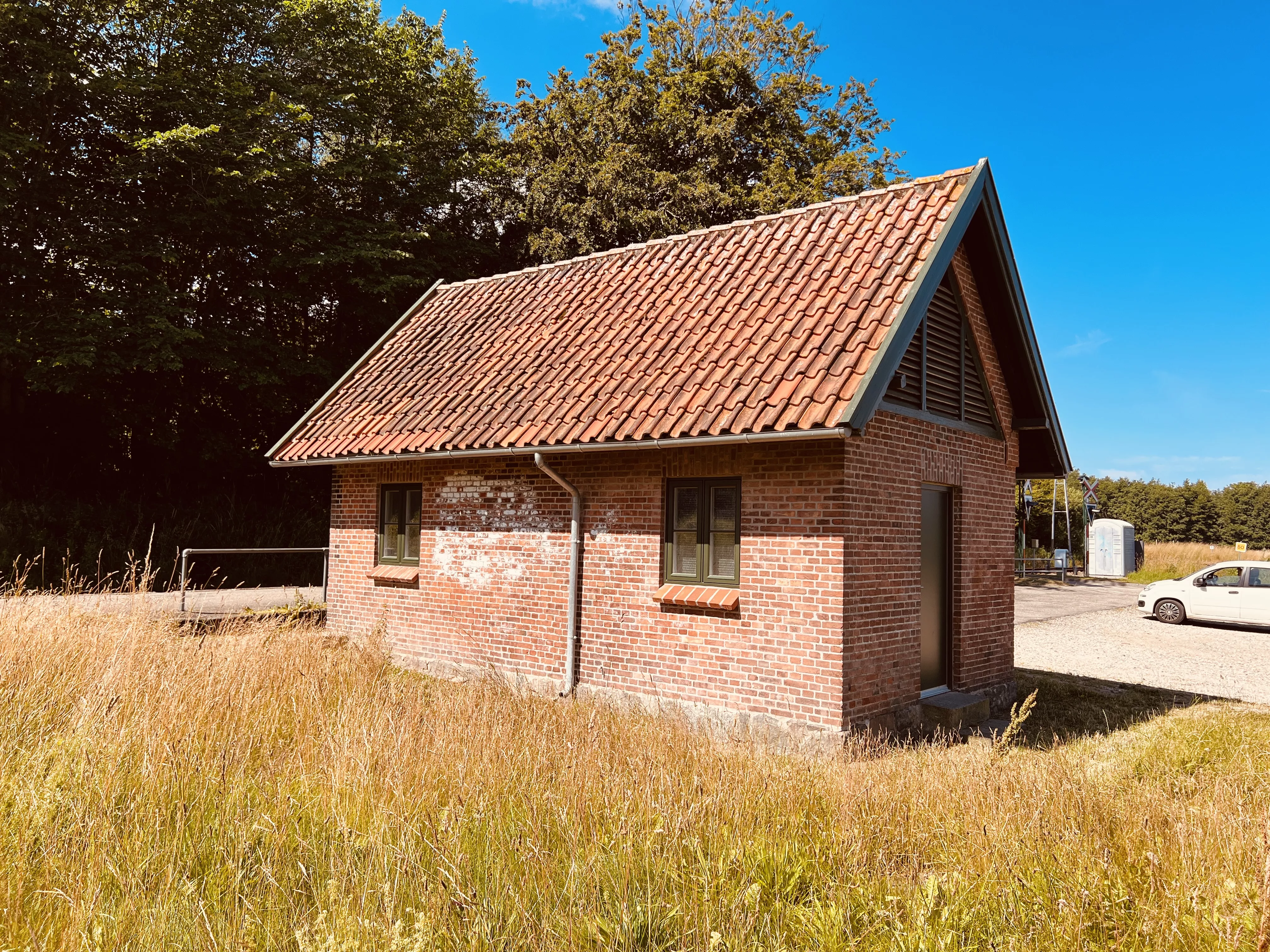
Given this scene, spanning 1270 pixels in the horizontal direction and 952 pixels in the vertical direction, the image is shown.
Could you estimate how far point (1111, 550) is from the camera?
42.7 metres

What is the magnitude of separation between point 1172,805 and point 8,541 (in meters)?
19.9

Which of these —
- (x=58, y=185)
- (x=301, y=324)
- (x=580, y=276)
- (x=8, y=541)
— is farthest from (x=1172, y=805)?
(x=301, y=324)

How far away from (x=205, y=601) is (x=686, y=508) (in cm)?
980

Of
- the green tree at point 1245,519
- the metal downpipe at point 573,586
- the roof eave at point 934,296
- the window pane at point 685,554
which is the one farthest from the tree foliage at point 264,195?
the green tree at point 1245,519

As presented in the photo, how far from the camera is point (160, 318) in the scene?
1905cm

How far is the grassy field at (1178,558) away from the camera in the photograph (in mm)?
36406

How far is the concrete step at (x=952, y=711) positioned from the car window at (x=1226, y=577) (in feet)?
51.3

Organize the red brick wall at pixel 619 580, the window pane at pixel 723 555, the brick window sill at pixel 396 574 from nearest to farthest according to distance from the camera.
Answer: the red brick wall at pixel 619 580
the window pane at pixel 723 555
the brick window sill at pixel 396 574

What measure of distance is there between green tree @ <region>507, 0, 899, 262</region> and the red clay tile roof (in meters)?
13.9

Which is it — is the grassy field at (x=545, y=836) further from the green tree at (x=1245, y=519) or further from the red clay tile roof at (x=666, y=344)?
the green tree at (x=1245, y=519)

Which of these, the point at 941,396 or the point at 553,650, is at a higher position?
the point at 941,396

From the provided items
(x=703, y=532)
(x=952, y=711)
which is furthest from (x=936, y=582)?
(x=703, y=532)

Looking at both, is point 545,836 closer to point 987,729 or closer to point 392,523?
point 987,729

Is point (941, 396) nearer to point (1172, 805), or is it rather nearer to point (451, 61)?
point (1172, 805)
